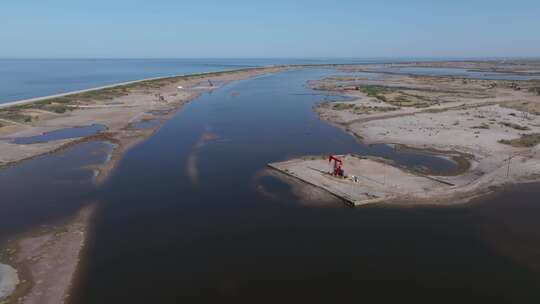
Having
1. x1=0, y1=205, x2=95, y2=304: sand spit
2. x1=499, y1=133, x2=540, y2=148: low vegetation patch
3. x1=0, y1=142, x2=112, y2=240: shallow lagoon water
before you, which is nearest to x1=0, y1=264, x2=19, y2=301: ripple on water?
x1=0, y1=205, x2=95, y2=304: sand spit

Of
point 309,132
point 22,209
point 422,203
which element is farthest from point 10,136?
point 422,203

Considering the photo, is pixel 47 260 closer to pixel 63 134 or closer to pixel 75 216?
pixel 75 216

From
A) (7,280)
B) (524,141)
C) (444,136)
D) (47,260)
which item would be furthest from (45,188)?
(524,141)

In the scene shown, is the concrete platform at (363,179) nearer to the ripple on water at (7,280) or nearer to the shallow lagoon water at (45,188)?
the shallow lagoon water at (45,188)

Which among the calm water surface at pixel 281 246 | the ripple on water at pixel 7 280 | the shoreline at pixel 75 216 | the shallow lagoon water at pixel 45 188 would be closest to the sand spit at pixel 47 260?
the shoreline at pixel 75 216

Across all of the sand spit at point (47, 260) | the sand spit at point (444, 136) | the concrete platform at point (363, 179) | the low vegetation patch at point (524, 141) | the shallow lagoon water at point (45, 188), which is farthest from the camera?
the low vegetation patch at point (524, 141)

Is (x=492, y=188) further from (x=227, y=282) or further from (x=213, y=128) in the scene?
(x=213, y=128)
